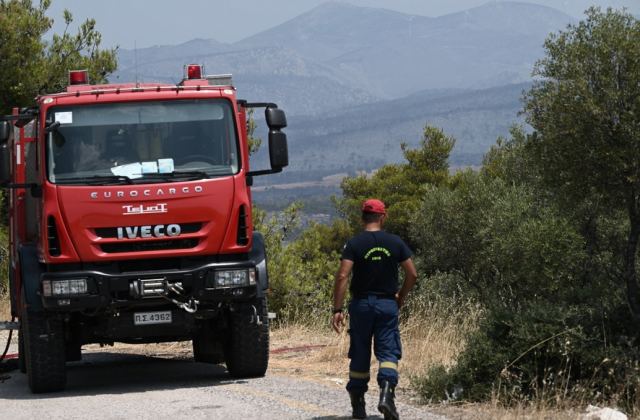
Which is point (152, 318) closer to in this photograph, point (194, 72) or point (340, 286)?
point (194, 72)

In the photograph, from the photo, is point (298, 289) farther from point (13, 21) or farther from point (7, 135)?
point (7, 135)

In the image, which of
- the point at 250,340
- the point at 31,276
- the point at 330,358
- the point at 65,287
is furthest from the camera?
the point at 330,358

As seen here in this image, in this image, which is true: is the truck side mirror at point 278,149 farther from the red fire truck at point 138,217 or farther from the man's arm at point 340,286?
the man's arm at point 340,286

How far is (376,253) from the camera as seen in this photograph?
9.81m

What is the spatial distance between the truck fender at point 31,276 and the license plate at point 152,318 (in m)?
0.96

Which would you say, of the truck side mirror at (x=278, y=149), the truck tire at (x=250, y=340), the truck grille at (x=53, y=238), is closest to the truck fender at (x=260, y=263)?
the truck tire at (x=250, y=340)

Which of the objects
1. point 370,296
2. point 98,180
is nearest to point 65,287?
point 98,180

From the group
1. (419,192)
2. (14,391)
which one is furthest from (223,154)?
(419,192)

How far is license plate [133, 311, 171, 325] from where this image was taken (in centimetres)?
1259

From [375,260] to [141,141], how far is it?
3.76 meters

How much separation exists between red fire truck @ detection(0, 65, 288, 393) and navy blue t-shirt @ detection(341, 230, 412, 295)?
286 cm

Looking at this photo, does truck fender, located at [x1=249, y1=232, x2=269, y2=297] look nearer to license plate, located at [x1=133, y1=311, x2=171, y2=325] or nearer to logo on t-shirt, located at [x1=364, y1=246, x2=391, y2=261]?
license plate, located at [x1=133, y1=311, x2=171, y2=325]

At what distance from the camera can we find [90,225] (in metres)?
12.2

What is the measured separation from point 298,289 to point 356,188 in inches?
1252
